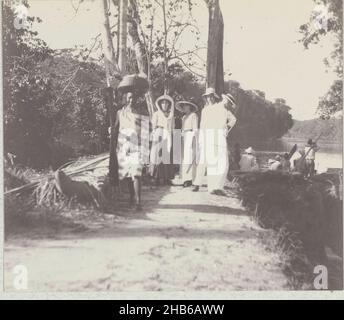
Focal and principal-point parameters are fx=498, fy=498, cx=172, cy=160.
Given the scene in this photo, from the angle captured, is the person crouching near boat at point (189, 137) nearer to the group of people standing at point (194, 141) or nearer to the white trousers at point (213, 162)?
the group of people standing at point (194, 141)

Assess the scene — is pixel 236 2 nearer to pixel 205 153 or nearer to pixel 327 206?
pixel 205 153

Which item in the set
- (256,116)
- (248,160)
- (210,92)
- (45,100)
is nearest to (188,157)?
(248,160)

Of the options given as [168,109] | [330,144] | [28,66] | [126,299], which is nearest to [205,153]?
[168,109]

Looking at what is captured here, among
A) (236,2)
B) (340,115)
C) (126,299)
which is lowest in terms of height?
(126,299)

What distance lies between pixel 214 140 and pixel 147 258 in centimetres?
220

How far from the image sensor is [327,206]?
757cm

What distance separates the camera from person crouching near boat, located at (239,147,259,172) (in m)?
7.70

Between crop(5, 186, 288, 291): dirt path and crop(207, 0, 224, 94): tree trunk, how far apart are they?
2.27m

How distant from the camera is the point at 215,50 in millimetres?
7762

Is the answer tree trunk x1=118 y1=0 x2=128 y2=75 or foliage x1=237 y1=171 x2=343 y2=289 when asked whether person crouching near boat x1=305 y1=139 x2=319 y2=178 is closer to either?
foliage x1=237 y1=171 x2=343 y2=289

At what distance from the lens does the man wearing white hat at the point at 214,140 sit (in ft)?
25.0

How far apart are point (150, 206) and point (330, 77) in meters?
3.32

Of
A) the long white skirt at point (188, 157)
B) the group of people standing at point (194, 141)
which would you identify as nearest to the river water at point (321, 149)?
the group of people standing at point (194, 141)

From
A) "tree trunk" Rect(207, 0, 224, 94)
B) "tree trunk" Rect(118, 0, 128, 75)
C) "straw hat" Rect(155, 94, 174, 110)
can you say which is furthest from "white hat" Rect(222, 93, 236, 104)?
"tree trunk" Rect(118, 0, 128, 75)
